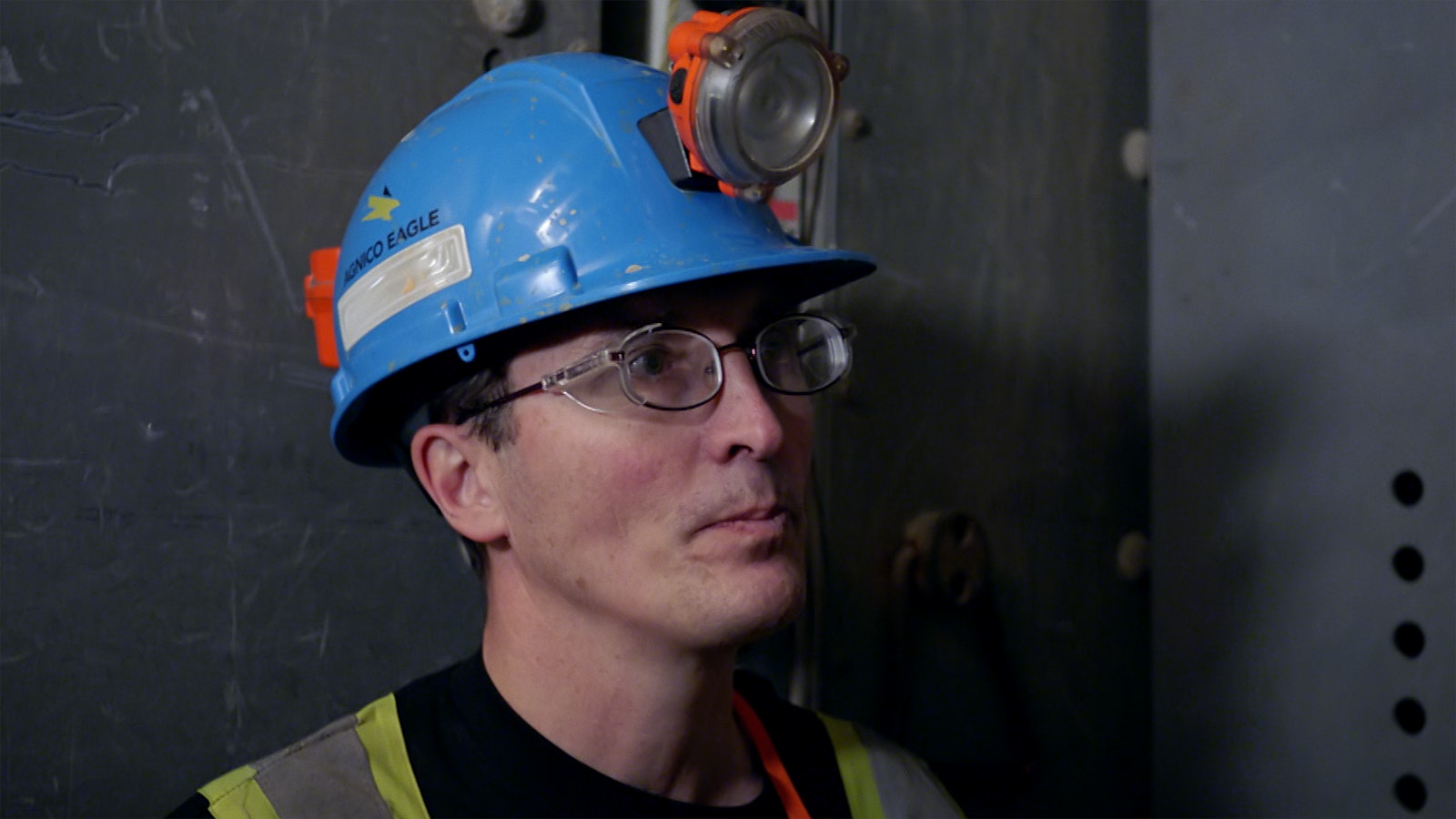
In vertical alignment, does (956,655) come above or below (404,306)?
below

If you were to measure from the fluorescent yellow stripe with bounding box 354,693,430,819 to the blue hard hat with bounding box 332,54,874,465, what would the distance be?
11.7 inches

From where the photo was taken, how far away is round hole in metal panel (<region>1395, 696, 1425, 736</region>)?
119cm

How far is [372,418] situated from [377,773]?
373mm

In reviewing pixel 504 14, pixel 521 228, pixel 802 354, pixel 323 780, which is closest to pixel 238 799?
pixel 323 780

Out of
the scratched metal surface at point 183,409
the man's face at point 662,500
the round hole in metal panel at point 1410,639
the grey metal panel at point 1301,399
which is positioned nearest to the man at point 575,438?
the man's face at point 662,500

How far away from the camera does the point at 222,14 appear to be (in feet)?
4.16

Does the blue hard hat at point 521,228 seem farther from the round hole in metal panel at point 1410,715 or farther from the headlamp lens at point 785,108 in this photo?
the round hole in metal panel at point 1410,715

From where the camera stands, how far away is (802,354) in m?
1.18

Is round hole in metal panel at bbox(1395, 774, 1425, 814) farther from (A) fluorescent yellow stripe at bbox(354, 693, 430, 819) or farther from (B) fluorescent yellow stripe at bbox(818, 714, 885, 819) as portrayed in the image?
(A) fluorescent yellow stripe at bbox(354, 693, 430, 819)

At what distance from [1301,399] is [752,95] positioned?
78cm

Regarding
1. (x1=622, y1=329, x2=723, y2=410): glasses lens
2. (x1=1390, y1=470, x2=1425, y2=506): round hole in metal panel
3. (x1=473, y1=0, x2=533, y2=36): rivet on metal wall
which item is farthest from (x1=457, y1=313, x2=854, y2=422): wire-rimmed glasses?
(x1=1390, y1=470, x2=1425, y2=506): round hole in metal panel

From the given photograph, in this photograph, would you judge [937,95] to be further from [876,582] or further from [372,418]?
[372,418]

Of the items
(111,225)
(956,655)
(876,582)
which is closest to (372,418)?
(111,225)

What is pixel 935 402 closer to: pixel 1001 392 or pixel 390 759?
pixel 1001 392
